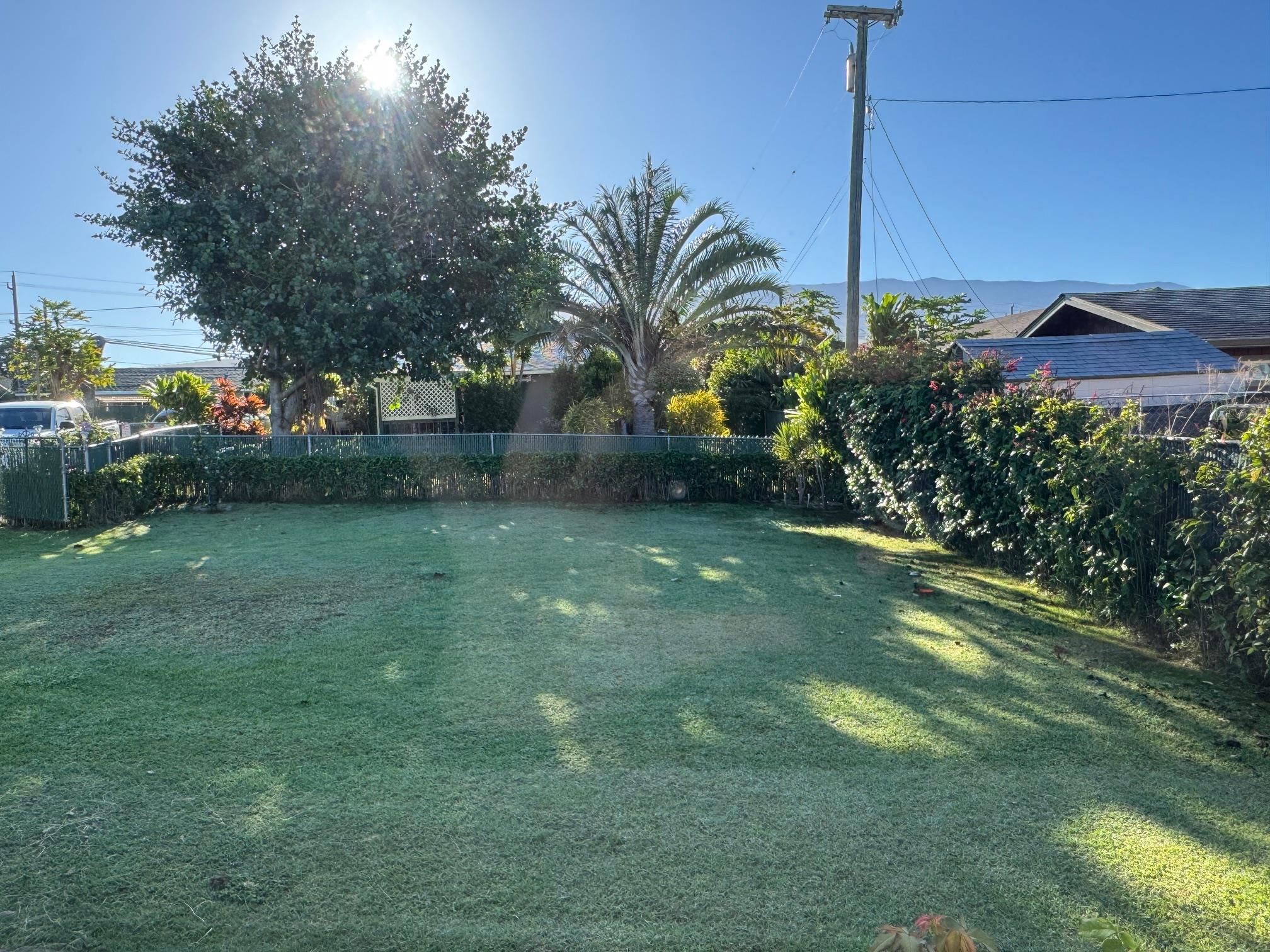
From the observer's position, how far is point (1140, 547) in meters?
6.17

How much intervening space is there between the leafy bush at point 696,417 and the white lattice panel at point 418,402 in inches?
255

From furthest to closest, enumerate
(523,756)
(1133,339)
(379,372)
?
(379,372), (1133,339), (523,756)

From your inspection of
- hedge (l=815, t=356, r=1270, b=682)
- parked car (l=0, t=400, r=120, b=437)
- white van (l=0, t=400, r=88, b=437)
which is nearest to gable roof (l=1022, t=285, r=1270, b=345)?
hedge (l=815, t=356, r=1270, b=682)

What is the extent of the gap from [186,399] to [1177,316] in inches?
986

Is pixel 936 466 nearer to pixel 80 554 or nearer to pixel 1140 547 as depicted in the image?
pixel 1140 547

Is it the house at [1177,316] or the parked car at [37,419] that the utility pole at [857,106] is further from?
the parked car at [37,419]

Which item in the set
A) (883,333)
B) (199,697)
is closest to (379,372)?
(883,333)

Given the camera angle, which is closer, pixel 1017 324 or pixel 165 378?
pixel 1017 324

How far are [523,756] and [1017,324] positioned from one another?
23849mm

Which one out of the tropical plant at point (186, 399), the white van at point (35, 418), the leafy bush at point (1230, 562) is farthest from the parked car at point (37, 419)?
the leafy bush at point (1230, 562)

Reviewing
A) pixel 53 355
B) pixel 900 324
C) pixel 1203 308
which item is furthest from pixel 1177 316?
pixel 53 355

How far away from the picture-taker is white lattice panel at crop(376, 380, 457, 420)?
21859 mm

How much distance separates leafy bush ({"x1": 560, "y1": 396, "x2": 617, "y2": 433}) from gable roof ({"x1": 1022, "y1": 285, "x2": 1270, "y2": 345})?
1007 centimetres

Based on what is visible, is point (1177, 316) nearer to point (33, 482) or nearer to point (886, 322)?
point (886, 322)
